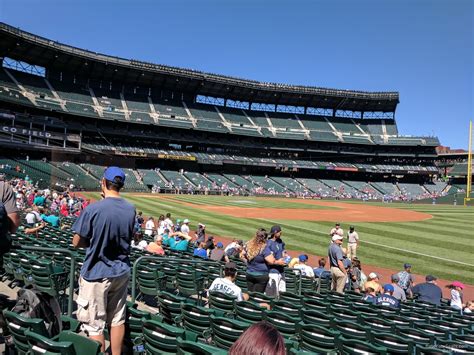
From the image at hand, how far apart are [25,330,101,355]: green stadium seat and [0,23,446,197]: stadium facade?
1749 inches

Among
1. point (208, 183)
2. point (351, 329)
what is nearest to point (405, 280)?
point (351, 329)

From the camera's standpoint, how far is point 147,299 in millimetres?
8664

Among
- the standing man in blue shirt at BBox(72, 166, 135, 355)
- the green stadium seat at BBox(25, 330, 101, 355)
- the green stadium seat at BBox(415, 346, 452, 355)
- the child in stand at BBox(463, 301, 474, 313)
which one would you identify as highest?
the standing man in blue shirt at BBox(72, 166, 135, 355)

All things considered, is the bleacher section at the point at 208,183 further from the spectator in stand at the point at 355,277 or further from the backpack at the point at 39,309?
the backpack at the point at 39,309

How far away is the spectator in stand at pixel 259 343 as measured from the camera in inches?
70.8

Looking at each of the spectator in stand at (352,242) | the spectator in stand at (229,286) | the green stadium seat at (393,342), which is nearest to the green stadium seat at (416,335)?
the green stadium seat at (393,342)

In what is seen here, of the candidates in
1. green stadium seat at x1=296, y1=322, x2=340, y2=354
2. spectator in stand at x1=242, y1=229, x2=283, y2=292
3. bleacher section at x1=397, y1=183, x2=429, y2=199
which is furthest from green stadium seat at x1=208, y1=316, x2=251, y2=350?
bleacher section at x1=397, y1=183, x2=429, y2=199

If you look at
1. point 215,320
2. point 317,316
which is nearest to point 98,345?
point 215,320

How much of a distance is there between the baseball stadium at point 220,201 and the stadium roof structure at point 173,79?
0.32 meters

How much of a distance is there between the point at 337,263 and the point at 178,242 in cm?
599

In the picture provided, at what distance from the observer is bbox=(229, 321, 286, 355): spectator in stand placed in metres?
1.80

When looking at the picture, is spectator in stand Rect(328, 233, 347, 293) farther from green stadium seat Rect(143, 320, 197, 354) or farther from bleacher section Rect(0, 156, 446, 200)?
bleacher section Rect(0, 156, 446, 200)

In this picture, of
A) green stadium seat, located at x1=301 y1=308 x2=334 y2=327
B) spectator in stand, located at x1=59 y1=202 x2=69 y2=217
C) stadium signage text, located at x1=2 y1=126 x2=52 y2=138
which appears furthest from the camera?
stadium signage text, located at x1=2 y1=126 x2=52 y2=138

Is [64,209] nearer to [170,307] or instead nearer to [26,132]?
[170,307]
